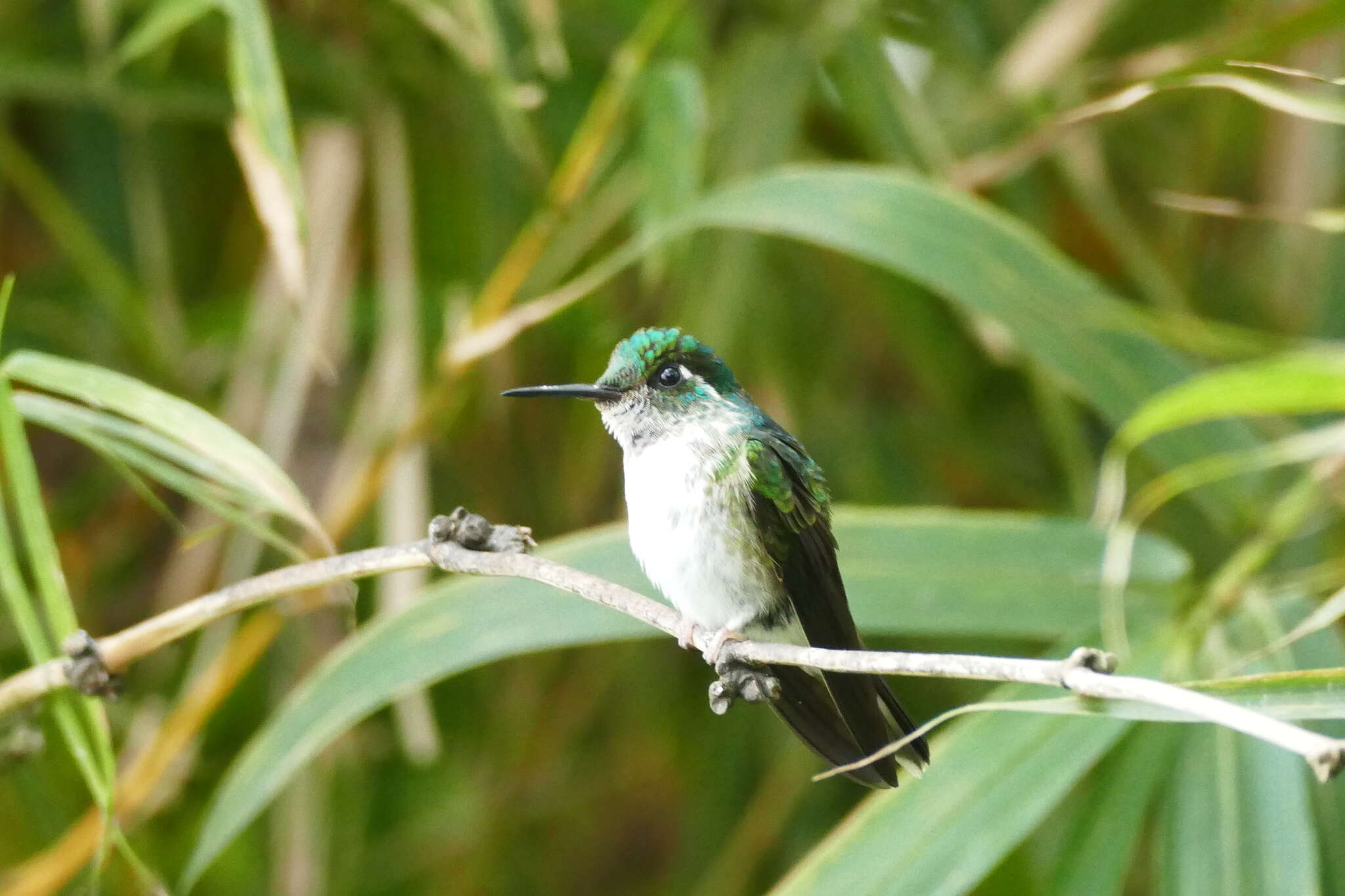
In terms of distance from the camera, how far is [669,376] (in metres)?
1.33

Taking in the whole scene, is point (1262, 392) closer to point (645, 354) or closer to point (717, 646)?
point (717, 646)

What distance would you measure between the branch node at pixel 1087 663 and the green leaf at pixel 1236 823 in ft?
2.30

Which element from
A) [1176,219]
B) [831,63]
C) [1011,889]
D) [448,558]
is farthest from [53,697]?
[1176,219]

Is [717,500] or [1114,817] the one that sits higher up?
[717,500]

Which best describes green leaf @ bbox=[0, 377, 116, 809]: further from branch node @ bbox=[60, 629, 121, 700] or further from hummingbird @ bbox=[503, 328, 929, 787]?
hummingbird @ bbox=[503, 328, 929, 787]

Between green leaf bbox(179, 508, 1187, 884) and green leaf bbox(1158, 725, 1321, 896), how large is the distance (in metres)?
0.23

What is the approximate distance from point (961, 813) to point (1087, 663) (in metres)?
0.66

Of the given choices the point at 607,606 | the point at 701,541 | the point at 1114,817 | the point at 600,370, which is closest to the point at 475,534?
the point at 607,606

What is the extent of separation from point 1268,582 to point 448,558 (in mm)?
1243

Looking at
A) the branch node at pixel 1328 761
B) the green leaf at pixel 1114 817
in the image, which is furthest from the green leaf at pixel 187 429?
the green leaf at pixel 1114 817

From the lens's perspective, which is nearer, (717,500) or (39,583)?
(39,583)

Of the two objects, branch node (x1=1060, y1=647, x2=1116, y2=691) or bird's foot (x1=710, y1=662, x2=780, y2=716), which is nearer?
branch node (x1=1060, y1=647, x2=1116, y2=691)

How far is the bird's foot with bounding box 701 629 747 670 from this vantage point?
38.5 inches

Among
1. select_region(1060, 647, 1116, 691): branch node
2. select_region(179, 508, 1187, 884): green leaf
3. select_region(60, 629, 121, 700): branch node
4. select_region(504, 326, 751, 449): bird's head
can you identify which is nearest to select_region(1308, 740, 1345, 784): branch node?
select_region(1060, 647, 1116, 691): branch node
